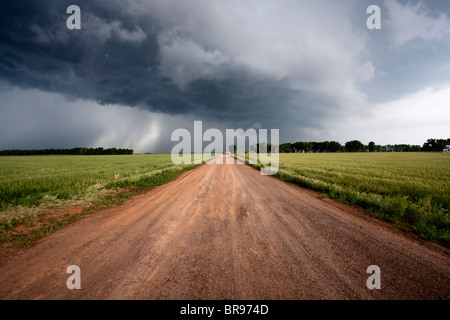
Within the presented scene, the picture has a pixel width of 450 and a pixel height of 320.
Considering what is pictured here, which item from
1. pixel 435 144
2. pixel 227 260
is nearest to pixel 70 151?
pixel 227 260

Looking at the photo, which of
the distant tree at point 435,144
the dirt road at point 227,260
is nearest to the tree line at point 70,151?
the dirt road at point 227,260

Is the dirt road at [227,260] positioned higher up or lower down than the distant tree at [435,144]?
lower down

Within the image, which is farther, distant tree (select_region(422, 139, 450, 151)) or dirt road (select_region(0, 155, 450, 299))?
distant tree (select_region(422, 139, 450, 151))

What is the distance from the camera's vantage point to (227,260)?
3223 millimetres

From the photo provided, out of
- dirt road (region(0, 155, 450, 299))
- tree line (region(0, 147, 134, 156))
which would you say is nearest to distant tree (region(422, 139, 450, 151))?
dirt road (region(0, 155, 450, 299))

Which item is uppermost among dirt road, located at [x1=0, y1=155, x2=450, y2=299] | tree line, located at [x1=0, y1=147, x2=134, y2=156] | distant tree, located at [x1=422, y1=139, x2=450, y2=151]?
distant tree, located at [x1=422, y1=139, x2=450, y2=151]

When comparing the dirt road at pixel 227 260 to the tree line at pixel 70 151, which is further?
the tree line at pixel 70 151

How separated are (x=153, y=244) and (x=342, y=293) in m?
3.79

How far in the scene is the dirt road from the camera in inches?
98.7

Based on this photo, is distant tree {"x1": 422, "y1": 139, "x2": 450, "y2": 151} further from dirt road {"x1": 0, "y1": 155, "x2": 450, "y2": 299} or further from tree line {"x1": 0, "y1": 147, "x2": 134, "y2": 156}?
tree line {"x1": 0, "y1": 147, "x2": 134, "y2": 156}

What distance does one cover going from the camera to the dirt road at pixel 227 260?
98.7 inches

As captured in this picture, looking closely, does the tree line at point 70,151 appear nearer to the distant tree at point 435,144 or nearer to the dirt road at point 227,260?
the dirt road at point 227,260

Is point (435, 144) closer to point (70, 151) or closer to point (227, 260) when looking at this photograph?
point (227, 260)
